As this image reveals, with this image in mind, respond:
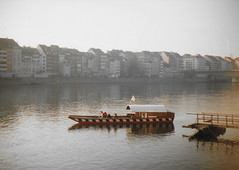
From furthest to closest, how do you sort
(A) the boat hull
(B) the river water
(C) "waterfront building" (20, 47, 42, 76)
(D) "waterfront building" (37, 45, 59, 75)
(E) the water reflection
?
1. (D) "waterfront building" (37, 45, 59, 75)
2. (C) "waterfront building" (20, 47, 42, 76)
3. (A) the boat hull
4. (E) the water reflection
5. (B) the river water

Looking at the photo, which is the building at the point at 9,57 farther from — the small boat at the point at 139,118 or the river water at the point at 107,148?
the small boat at the point at 139,118

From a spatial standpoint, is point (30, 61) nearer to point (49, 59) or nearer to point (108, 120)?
point (49, 59)

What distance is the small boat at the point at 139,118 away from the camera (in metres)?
46.6

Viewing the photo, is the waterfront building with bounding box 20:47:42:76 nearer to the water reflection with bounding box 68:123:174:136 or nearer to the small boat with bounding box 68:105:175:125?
the small boat with bounding box 68:105:175:125

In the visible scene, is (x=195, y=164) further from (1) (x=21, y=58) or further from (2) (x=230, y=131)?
(1) (x=21, y=58)

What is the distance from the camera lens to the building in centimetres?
16162

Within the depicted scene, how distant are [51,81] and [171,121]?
4846 inches

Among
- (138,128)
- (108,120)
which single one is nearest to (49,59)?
(108,120)

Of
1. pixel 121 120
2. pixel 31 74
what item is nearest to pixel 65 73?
pixel 31 74

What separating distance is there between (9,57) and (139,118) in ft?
445

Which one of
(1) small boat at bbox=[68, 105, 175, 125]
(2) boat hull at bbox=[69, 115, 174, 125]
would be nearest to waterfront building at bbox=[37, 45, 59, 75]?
(2) boat hull at bbox=[69, 115, 174, 125]

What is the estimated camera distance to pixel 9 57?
165 meters

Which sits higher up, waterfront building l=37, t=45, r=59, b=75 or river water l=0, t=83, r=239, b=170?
waterfront building l=37, t=45, r=59, b=75

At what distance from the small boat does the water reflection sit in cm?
67
